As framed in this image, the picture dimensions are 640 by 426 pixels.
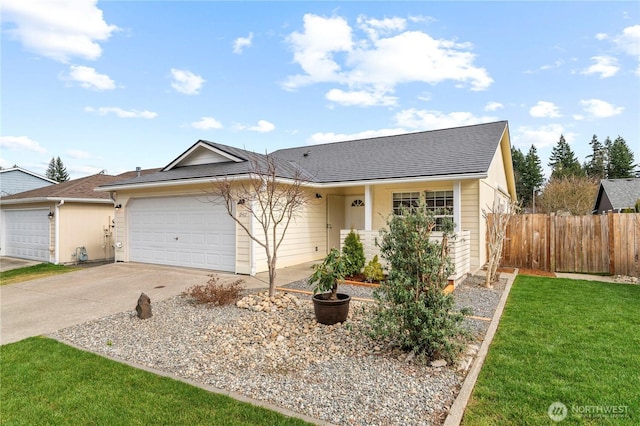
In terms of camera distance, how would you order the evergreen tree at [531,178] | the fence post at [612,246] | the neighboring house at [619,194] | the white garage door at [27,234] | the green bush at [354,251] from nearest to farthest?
1. the green bush at [354,251]
2. the fence post at [612,246]
3. the white garage door at [27,234]
4. the neighboring house at [619,194]
5. the evergreen tree at [531,178]

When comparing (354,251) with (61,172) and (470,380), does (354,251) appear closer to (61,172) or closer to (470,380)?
(470,380)

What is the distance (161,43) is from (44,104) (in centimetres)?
522

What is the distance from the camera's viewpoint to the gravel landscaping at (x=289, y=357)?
303cm

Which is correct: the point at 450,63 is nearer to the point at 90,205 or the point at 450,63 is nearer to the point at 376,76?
the point at 376,76

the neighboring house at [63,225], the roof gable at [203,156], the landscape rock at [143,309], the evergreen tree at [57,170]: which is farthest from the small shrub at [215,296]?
the evergreen tree at [57,170]

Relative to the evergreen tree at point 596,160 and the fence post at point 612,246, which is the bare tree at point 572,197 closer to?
the evergreen tree at point 596,160

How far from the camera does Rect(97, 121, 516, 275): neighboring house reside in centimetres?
953

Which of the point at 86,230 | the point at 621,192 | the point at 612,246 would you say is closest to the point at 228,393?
the point at 612,246

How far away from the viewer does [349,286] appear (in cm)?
810

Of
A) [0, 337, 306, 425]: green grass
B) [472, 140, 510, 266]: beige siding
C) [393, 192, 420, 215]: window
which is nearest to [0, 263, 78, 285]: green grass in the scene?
[0, 337, 306, 425]: green grass

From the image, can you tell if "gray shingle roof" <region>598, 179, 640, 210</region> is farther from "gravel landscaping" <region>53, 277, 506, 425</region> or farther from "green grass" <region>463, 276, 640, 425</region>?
"gravel landscaping" <region>53, 277, 506, 425</region>

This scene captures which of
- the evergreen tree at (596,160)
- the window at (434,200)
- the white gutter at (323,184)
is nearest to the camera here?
the white gutter at (323,184)

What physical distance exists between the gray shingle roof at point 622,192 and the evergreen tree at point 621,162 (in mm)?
20152

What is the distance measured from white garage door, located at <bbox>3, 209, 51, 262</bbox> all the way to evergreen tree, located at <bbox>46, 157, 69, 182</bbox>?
56438mm
